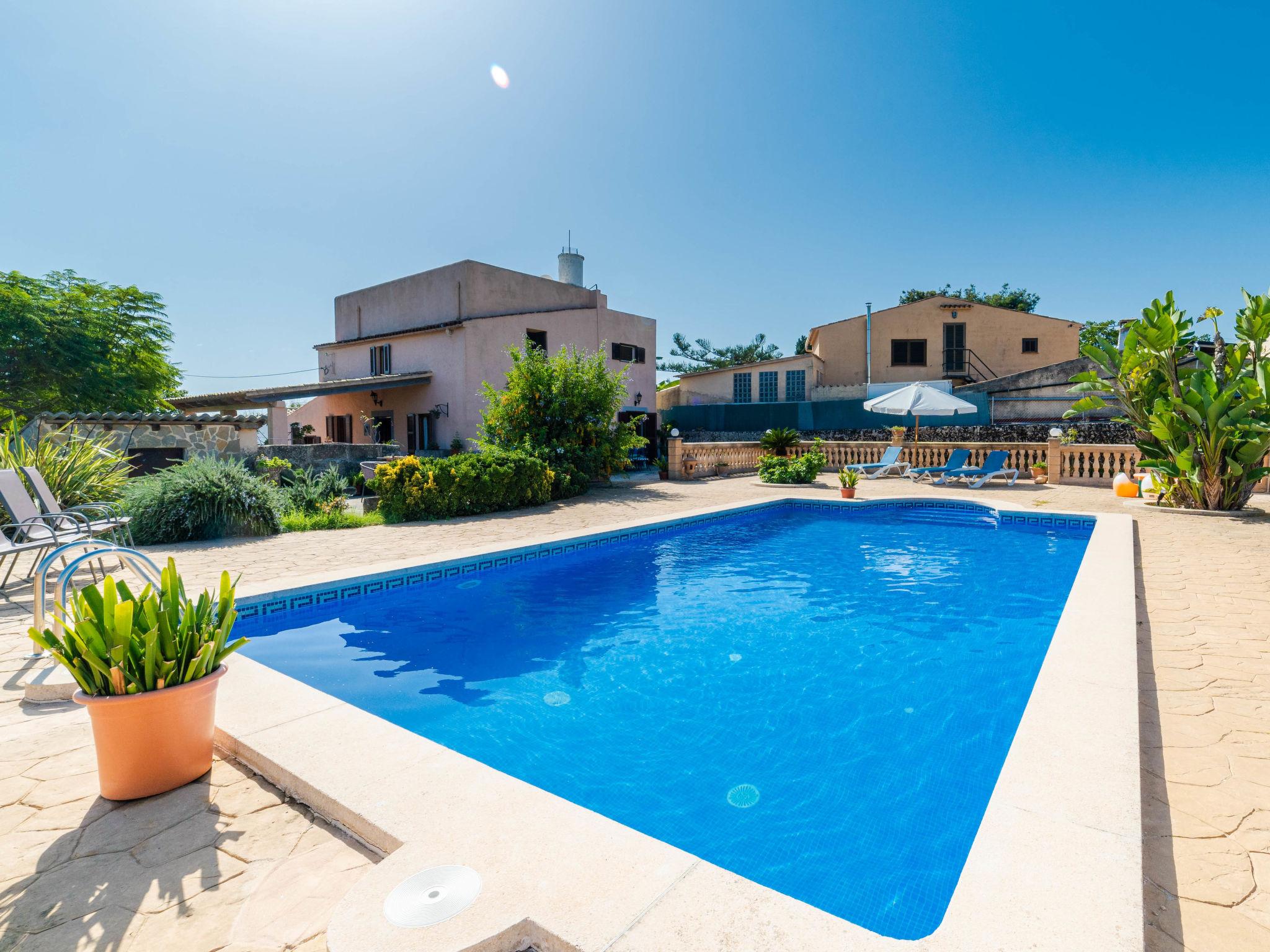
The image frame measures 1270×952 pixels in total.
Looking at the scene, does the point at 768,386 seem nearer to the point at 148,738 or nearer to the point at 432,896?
the point at 148,738

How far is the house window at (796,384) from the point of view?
33.3 meters

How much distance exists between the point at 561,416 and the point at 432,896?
14199mm

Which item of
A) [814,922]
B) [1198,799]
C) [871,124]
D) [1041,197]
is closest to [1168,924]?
[1198,799]

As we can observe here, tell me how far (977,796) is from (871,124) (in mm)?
21272

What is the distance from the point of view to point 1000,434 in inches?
933

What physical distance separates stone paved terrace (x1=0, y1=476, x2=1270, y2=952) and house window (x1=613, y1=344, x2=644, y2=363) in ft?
79.2

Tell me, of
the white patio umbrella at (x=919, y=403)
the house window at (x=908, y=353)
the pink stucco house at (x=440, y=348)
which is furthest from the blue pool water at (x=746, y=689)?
the house window at (x=908, y=353)

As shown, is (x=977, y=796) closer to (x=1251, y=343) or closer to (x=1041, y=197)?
(x=1251, y=343)

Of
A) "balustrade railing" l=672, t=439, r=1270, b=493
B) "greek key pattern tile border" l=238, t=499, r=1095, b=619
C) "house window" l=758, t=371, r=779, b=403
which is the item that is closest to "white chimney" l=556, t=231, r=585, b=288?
"house window" l=758, t=371, r=779, b=403

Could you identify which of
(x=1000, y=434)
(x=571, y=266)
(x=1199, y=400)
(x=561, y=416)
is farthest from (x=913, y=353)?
(x=561, y=416)

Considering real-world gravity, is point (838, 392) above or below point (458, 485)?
above

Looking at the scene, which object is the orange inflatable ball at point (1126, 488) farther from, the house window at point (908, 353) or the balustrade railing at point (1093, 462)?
the house window at point (908, 353)

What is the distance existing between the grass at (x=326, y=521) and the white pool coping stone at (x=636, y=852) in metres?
7.82

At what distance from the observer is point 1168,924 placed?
75.2 inches
